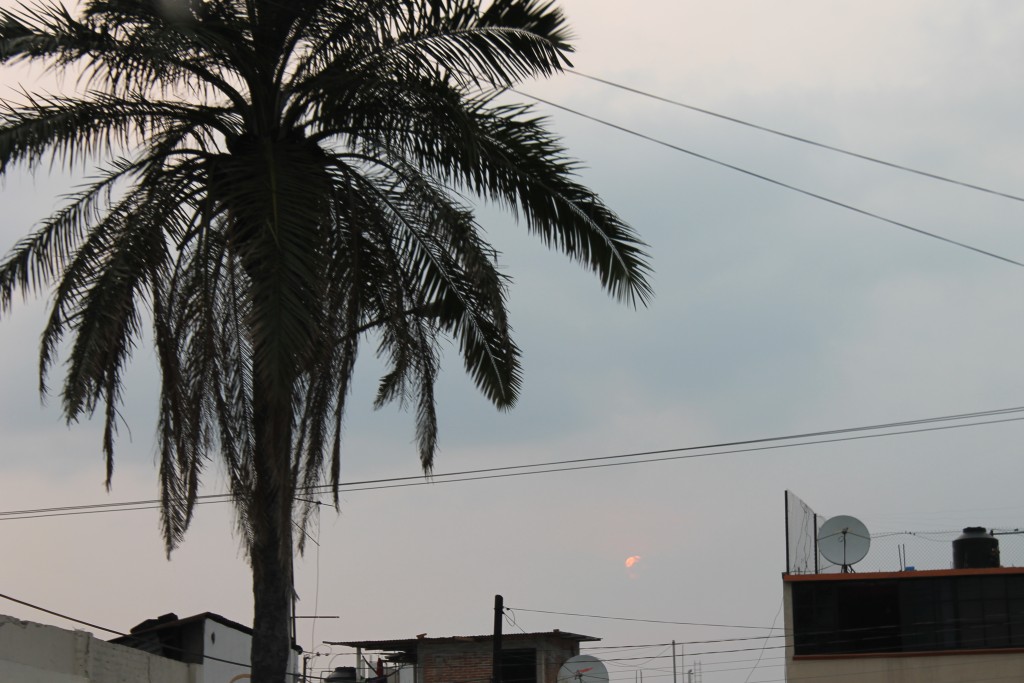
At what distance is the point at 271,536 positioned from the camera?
534 inches

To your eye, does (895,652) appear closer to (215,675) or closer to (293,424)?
(215,675)

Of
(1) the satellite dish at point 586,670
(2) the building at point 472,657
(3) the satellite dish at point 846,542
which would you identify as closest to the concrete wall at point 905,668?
(3) the satellite dish at point 846,542

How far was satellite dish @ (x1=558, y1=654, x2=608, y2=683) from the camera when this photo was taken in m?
31.1

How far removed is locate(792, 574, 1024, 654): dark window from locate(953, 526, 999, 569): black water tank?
3.45 ft

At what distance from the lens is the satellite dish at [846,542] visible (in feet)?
103

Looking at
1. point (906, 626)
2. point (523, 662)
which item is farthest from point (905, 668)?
point (523, 662)

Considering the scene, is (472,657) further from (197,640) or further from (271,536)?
(271,536)

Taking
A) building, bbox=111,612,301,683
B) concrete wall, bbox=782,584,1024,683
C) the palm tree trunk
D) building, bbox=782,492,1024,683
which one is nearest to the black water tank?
building, bbox=782,492,1024,683

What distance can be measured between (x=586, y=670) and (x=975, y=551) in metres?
9.74

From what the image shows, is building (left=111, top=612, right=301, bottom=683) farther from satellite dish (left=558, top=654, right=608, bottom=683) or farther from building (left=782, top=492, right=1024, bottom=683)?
building (left=782, top=492, right=1024, bottom=683)

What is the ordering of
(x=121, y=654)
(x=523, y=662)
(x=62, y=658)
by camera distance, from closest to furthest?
(x=62, y=658) < (x=121, y=654) < (x=523, y=662)

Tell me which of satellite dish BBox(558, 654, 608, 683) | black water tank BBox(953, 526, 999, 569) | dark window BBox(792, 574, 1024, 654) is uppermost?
black water tank BBox(953, 526, 999, 569)

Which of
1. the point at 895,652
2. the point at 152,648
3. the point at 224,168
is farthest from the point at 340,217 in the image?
the point at 895,652

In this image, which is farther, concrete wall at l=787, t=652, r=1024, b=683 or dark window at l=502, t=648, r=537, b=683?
dark window at l=502, t=648, r=537, b=683
